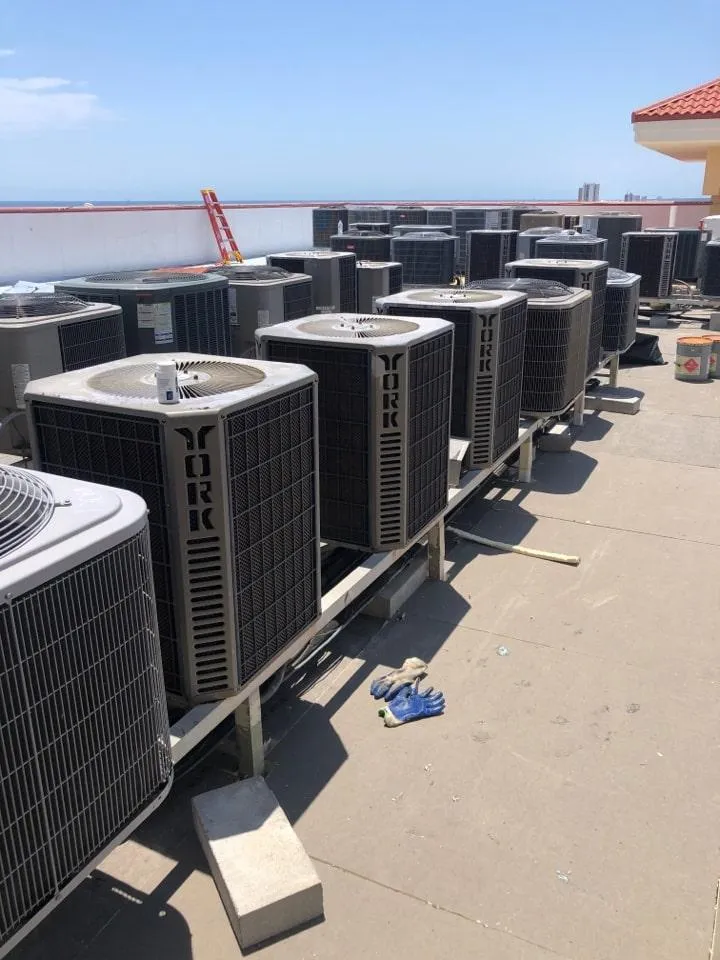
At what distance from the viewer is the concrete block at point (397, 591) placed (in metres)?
4.64

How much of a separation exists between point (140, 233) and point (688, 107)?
11.6 meters

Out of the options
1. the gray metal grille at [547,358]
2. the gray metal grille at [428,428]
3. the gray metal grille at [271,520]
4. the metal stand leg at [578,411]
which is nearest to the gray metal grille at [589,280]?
the metal stand leg at [578,411]

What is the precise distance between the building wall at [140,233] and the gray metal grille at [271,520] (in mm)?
12659

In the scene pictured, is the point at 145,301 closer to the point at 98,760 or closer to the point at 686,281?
the point at 98,760

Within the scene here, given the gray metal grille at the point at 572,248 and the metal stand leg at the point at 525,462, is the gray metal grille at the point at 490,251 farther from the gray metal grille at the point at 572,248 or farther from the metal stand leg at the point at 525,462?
the metal stand leg at the point at 525,462

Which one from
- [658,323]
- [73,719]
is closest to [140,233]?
[658,323]

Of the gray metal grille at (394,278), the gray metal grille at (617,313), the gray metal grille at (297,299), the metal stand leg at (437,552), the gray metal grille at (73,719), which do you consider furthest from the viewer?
the gray metal grille at (394,278)

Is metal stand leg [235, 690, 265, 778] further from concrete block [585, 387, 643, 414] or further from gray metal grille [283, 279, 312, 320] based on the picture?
concrete block [585, 387, 643, 414]

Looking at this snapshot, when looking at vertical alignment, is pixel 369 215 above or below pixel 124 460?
above

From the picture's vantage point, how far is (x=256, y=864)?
2738 millimetres

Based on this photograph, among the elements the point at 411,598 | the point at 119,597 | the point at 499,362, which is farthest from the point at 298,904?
the point at 499,362

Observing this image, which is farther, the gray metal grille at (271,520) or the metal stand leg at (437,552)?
the metal stand leg at (437,552)

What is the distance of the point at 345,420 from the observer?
13.2 ft

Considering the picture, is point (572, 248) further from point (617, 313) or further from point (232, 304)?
point (232, 304)
